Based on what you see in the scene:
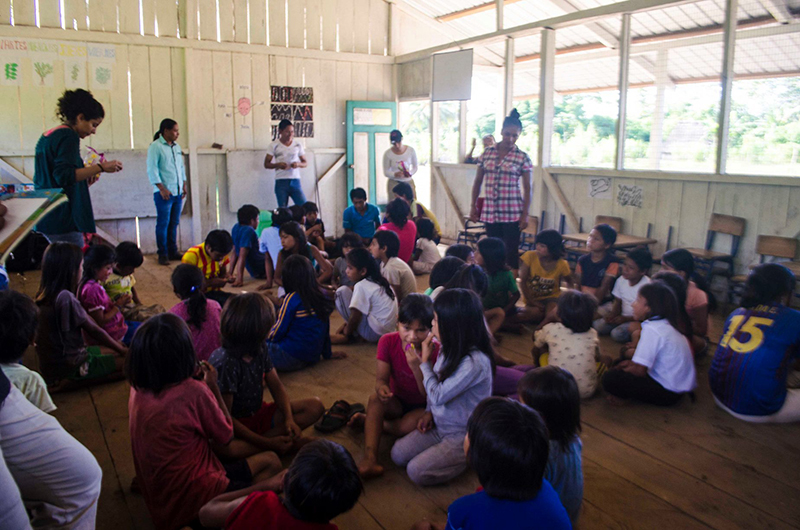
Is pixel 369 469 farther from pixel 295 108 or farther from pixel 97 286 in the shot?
pixel 295 108

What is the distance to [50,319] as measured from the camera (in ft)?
9.40

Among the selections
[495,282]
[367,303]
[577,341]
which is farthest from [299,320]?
[577,341]

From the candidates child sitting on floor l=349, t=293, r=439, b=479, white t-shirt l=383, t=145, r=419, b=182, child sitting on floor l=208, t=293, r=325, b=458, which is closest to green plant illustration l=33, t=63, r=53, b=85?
white t-shirt l=383, t=145, r=419, b=182

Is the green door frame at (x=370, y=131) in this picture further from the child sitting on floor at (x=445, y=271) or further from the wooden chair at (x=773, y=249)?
the child sitting on floor at (x=445, y=271)

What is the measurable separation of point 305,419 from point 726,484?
1.71 m

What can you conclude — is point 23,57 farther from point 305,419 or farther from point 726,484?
point 726,484

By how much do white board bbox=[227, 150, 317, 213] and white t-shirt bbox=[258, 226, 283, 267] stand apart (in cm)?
271

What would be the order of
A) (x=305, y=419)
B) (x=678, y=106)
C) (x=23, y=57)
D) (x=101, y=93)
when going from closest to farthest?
(x=305, y=419), (x=678, y=106), (x=23, y=57), (x=101, y=93)

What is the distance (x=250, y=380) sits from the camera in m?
2.34

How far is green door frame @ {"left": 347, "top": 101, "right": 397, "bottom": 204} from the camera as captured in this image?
27.8ft

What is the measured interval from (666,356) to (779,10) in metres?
3.48

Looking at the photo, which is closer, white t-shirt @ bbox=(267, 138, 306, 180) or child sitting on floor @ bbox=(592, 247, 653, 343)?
child sitting on floor @ bbox=(592, 247, 653, 343)

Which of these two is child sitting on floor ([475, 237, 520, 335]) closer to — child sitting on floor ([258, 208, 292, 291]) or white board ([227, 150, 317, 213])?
child sitting on floor ([258, 208, 292, 291])

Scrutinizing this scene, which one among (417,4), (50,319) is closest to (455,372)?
(50,319)
